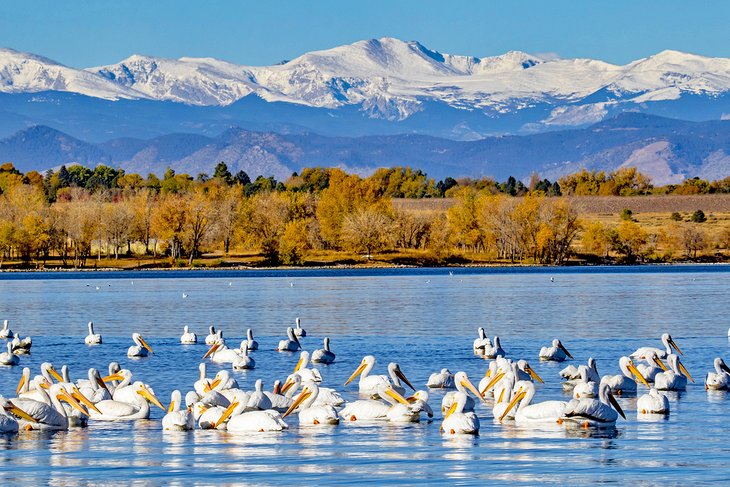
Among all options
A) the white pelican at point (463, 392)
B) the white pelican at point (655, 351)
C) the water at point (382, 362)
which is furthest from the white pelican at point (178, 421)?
the white pelican at point (655, 351)

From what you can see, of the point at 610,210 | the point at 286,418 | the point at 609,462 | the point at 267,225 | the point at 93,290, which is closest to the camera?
the point at 609,462

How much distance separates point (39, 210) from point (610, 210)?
69.9 meters

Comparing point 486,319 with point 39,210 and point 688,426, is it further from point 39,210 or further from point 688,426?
point 39,210

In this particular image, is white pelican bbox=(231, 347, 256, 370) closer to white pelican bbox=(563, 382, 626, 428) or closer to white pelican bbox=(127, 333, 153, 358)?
white pelican bbox=(127, 333, 153, 358)

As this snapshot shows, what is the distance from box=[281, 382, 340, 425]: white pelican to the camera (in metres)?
20.3

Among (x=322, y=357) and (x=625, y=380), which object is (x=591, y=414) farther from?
(x=322, y=357)

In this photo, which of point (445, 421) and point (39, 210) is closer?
point (445, 421)

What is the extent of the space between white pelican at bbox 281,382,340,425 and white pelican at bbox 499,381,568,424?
2561mm

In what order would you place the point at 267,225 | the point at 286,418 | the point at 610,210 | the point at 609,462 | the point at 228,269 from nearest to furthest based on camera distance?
the point at 609,462, the point at 286,418, the point at 228,269, the point at 267,225, the point at 610,210

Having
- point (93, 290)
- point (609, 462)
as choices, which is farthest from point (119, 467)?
point (93, 290)

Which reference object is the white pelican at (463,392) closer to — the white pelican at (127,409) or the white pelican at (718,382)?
the white pelican at (718,382)

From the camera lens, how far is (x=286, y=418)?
21.1 meters

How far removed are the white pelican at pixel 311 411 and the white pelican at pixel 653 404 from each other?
15.5 feet

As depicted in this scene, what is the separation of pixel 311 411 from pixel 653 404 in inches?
207
